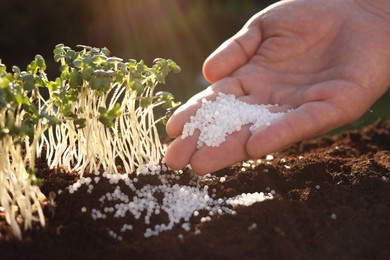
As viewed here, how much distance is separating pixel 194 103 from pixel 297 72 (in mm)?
862

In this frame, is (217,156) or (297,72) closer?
(217,156)

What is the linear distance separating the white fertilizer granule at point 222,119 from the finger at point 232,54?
36cm

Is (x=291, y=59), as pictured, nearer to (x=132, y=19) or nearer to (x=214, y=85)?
A: (x=214, y=85)

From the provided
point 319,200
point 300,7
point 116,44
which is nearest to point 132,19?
point 116,44

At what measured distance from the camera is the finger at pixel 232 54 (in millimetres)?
3180

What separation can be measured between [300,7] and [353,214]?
1692 millimetres

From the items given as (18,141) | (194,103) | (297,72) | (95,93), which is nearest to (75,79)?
(95,93)

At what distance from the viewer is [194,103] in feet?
9.33

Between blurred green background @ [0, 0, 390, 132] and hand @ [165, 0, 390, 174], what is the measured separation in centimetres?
218

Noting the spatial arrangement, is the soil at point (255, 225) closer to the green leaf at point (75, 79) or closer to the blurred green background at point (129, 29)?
the green leaf at point (75, 79)

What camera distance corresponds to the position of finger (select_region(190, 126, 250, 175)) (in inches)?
99.7

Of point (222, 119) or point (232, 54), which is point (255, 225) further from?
point (232, 54)

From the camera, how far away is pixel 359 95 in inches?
115

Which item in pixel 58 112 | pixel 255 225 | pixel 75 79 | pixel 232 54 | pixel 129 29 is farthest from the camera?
pixel 129 29
